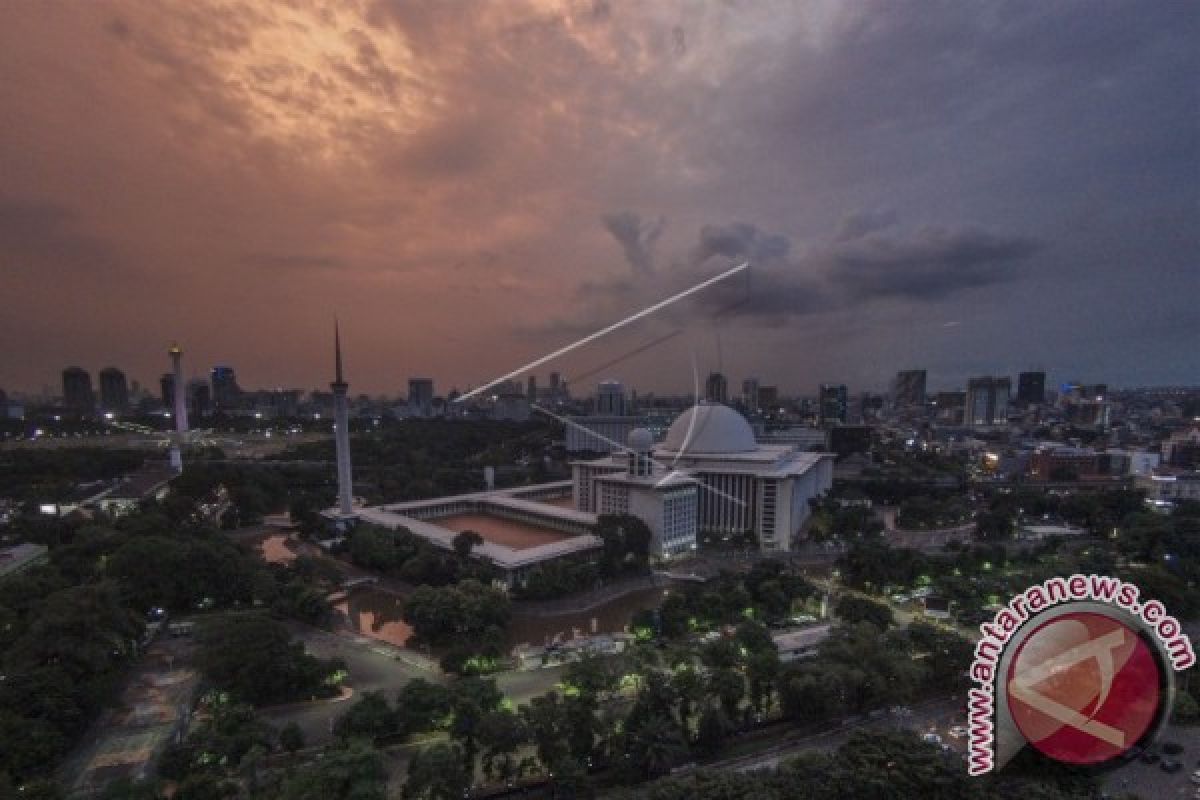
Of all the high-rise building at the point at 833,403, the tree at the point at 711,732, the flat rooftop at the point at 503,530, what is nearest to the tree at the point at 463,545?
the flat rooftop at the point at 503,530

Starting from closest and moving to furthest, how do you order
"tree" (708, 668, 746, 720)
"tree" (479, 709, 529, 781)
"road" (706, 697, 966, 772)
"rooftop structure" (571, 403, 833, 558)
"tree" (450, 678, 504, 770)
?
"tree" (479, 709, 529, 781) → "tree" (450, 678, 504, 770) → "road" (706, 697, 966, 772) → "tree" (708, 668, 746, 720) → "rooftop structure" (571, 403, 833, 558)

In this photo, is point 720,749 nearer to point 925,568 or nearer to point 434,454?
point 925,568

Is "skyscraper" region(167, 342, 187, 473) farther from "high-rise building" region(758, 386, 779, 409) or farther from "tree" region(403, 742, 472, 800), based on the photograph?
"high-rise building" region(758, 386, 779, 409)

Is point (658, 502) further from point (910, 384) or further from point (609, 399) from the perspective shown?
point (910, 384)

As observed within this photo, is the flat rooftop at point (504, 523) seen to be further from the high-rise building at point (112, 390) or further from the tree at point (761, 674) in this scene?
the high-rise building at point (112, 390)

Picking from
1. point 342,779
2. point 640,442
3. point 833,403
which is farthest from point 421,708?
point 833,403

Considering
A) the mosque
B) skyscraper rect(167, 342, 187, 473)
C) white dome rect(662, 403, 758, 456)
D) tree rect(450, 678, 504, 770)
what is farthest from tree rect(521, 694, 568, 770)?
skyscraper rect(167, 342, 187, 473)

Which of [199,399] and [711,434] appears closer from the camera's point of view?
[711,434]
